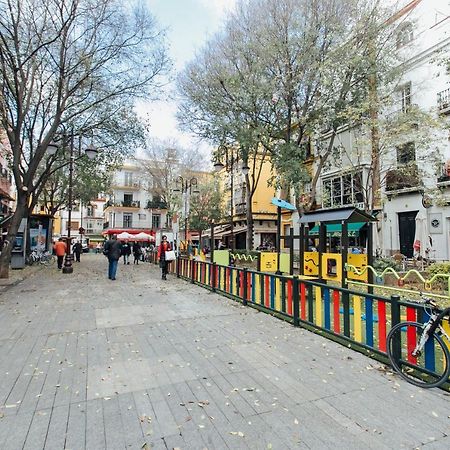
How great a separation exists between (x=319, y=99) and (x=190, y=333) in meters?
12.8

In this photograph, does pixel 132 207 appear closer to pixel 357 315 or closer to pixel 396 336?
pixel 357 315

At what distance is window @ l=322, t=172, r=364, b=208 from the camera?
2108 centimetres

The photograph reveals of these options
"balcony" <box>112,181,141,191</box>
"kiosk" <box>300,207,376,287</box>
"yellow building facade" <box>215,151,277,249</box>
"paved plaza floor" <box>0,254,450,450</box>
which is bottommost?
"paved plaza floor" <box>0,254,450,450</box>

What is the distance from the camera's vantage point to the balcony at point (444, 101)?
655 inches

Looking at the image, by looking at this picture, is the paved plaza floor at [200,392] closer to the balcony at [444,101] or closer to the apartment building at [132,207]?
the balcony at [444,101]

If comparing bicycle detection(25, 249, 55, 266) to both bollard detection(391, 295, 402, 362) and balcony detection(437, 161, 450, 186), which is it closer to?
bollard detection(391, 295, 402, 362)

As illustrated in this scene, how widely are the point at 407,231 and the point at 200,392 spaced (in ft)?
62.6

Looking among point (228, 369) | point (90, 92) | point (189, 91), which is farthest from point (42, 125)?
point (228, 369)

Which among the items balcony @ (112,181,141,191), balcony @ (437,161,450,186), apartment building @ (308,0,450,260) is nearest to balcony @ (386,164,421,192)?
apartment building @ (308,0,450,260)

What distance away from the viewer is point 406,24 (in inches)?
599

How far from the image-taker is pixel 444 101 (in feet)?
56.4

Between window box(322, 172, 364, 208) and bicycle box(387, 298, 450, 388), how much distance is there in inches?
688

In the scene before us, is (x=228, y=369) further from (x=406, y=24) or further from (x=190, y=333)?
(x=406, y=24)

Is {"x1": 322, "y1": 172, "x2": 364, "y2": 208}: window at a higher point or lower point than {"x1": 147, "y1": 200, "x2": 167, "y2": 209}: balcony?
lower
